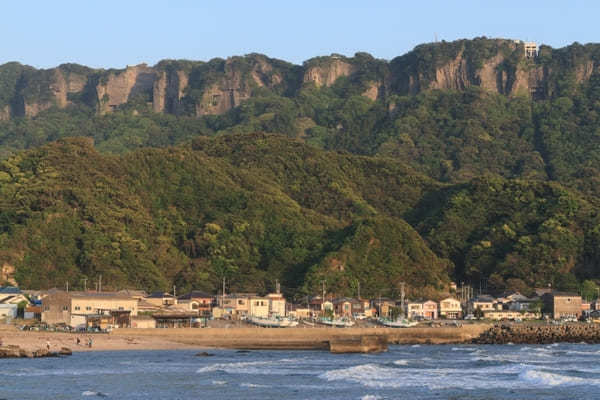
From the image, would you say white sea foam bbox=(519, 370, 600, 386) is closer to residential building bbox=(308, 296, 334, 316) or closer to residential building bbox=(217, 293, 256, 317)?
residential building bbox=(217, 293, 256, 317)

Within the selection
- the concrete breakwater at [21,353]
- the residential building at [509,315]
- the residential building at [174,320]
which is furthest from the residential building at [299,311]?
the concrete breakwater at [21,353]

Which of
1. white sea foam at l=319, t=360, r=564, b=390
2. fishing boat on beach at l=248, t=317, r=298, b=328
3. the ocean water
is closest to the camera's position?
the ocean water

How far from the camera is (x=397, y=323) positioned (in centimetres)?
11150

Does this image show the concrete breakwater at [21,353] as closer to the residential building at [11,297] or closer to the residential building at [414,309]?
the residential building at [11,297]

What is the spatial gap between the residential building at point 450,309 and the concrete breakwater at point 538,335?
2573 cm

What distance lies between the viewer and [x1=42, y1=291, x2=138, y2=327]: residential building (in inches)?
3994

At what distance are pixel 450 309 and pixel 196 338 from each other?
54.1 metres

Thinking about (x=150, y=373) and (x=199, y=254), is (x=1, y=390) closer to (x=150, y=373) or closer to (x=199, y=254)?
(x=150, y=373)

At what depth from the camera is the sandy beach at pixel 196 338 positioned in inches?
3329

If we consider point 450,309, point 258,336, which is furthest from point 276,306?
point 258,336

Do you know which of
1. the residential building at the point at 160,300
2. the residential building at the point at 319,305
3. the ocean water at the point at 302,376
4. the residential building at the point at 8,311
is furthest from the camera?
the residential building at the point at 319,305

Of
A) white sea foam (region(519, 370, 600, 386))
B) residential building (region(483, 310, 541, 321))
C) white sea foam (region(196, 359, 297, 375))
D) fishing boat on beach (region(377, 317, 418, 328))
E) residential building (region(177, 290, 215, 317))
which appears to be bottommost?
white sea foam (region(519, 370, 600, 386))

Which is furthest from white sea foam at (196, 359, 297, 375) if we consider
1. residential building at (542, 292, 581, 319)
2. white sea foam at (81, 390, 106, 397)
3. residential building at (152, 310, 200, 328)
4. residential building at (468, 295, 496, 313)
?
residential building at (542, 292, 581, 319)

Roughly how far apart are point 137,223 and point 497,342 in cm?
7265
